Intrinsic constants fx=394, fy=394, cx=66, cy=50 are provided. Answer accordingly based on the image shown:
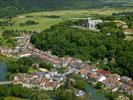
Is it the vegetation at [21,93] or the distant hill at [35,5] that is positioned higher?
the vegetation at [21,93]

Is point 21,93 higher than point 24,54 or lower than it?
higher

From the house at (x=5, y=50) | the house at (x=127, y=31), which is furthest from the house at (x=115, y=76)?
the house at (x=127, y=31)

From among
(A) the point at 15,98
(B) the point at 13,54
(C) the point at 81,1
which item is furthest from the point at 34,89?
(C) the point at 81,1

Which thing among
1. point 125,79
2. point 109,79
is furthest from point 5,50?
point 125,79

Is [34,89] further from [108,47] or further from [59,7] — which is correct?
[59,7]

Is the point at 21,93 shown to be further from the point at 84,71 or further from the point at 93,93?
the point at 84,71

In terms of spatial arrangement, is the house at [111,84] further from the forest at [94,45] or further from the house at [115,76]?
the forest at [94,45]
